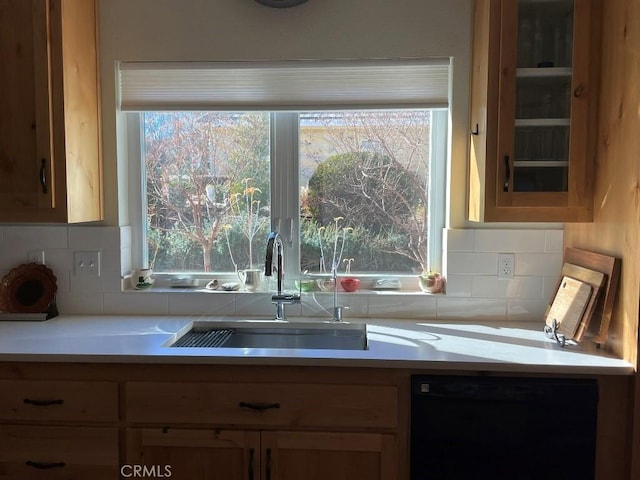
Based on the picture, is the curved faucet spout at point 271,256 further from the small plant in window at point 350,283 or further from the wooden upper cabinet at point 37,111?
the wooden upper cabinet at point 37,111

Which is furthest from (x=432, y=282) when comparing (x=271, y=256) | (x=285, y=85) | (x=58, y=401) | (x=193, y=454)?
(x=58, y=401)

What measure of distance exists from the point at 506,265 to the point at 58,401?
178 centimetres

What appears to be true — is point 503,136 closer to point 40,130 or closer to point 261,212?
point 261,212

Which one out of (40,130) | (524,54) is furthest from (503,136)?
(40,130)

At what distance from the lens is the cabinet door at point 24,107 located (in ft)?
6.36

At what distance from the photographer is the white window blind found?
7.37ft

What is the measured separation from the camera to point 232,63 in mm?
2260

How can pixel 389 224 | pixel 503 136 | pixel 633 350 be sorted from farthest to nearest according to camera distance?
pixel 389 224
pixel 503 136
pixel 633 350

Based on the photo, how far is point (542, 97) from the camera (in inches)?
75.6

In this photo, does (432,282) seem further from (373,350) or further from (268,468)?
(268,468)

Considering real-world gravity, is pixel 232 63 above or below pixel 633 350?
above

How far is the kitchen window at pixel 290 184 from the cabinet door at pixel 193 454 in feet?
2.83

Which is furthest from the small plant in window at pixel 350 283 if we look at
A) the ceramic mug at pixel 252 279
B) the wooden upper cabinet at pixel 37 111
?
the wooden upper cabinet at pixel 37 111

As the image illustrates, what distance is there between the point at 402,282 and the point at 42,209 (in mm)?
1495
